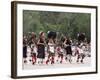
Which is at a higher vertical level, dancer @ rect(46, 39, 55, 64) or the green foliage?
the green foliage

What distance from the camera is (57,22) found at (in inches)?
84.0

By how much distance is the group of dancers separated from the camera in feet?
6.65

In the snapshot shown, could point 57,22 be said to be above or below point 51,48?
above

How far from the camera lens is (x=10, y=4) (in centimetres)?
197

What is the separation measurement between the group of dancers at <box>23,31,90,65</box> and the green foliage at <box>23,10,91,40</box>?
4cm

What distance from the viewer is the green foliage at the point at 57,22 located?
2.02 m

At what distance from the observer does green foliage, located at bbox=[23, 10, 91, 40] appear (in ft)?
6.64

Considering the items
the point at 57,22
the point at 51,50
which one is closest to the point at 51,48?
the point at 51,50

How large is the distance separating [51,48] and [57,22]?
232 mm

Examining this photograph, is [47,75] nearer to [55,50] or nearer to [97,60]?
[55,50]

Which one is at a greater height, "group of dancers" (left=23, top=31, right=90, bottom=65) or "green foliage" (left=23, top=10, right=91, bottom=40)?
"green foliage" (left=23, top=10, right=91, bottom=40)

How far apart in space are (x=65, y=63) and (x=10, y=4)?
69 centimetres

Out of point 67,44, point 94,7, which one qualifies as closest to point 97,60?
point 67,44

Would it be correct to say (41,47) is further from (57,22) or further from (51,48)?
(57,22)
